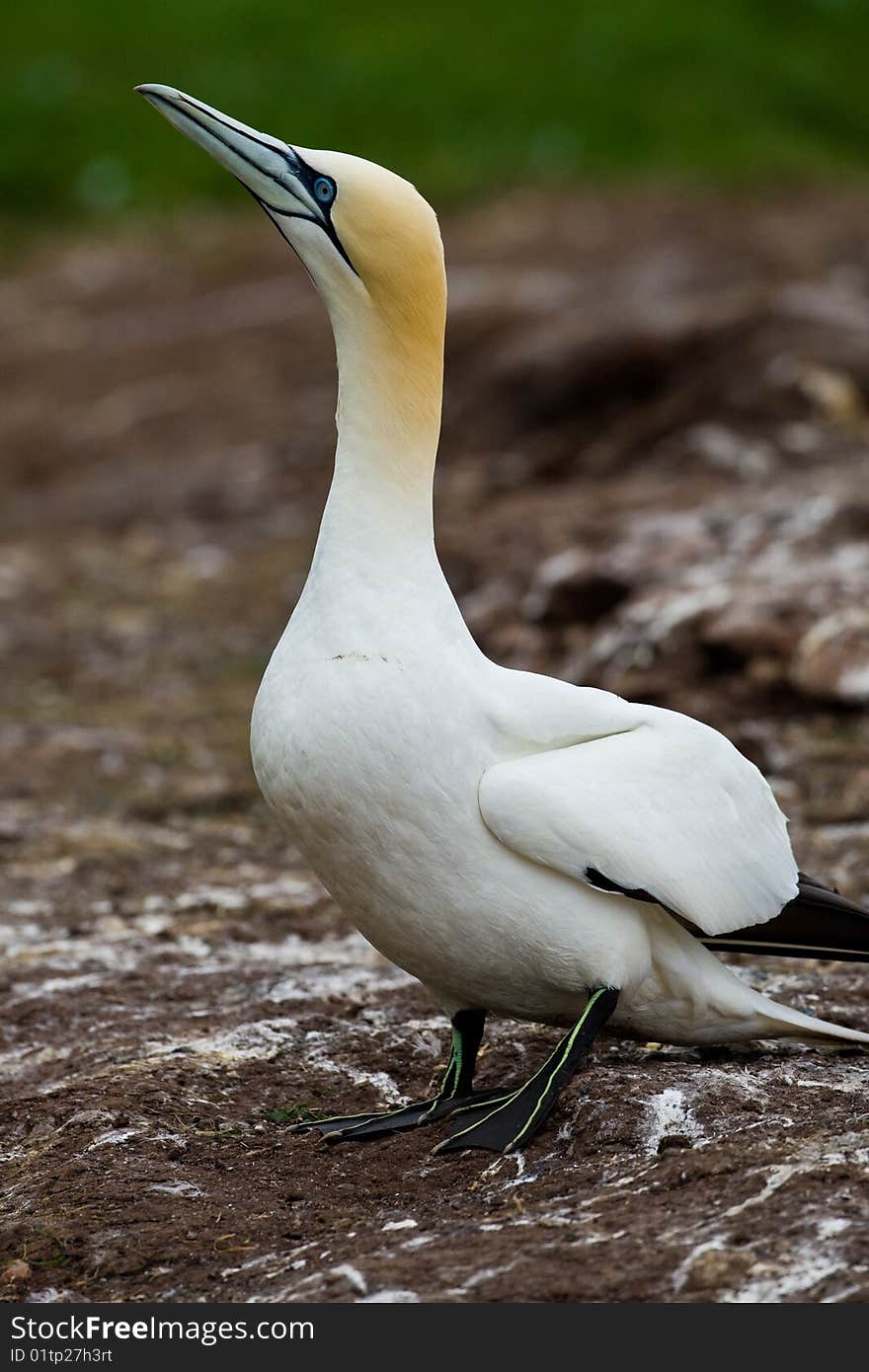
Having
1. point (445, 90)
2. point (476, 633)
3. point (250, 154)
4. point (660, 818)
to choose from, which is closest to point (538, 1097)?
point (660, 818)

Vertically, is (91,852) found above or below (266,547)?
below

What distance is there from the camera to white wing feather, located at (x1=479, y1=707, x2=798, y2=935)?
4078 mm

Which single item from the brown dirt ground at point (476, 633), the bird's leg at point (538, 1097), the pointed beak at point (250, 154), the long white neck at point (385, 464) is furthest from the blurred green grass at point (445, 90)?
the bird's leg at point (538, 1097)

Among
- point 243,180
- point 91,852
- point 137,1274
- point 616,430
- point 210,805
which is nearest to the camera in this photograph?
point 137,1274

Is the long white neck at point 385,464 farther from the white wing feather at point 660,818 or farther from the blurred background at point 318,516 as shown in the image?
the blurred background at point 318,516

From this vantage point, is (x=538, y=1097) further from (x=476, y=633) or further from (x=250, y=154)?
(x=476, y=633)

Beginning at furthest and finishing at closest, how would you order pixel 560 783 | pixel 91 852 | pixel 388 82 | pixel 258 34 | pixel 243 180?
pixel 258 34
pixel 388 82
pixel 91 852
pixel 243 180
pixel 560 783

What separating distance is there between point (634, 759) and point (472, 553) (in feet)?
21.7

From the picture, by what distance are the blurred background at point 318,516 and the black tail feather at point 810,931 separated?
0.30 meters

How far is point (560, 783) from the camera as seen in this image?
13.5 ft

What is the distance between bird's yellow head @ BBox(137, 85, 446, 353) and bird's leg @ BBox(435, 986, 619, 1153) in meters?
1.64

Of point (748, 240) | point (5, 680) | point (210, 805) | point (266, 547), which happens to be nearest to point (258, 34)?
point (748, 240)

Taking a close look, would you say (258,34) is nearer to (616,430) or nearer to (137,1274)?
(616,430)

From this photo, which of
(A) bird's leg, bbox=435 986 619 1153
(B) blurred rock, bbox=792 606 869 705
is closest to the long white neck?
(A) bird's leg, bbox=435 986 619 1153
